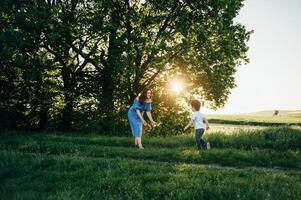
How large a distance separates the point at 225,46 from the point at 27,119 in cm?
1476

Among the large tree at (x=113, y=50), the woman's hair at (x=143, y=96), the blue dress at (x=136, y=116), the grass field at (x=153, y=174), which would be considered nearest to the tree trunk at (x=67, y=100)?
the large tree at (x=113, y=50)

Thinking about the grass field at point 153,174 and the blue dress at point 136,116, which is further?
the blue dress at point 136,116

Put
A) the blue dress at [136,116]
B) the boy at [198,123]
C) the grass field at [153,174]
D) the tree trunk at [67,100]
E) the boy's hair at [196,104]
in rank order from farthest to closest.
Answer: the tree trunk at [67,100] < the blue dress at [136,116] < the boy's hair at [196,104] < the boy at [198,123] < the grass field at [153,174]

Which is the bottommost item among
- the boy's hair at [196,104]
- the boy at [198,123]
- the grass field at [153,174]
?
the grass field at [153,174]

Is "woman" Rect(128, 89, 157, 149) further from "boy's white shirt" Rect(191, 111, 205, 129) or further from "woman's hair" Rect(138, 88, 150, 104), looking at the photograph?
"boy's white shirt" Rect(191, 111, 205, 129)

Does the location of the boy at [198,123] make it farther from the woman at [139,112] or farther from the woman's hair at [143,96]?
the woman's hair at [143,96]

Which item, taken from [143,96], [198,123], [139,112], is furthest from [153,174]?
[143,96]

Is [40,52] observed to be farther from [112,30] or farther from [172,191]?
[172,191]

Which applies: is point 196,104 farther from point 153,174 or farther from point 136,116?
point 153,174

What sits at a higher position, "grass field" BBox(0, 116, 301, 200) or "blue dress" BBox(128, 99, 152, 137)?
"blue dress" BBox(128, 99, 152, 137)

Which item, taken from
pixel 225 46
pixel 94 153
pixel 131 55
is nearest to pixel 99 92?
pixel 131 55

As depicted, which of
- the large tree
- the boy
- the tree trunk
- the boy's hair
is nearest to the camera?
the boy

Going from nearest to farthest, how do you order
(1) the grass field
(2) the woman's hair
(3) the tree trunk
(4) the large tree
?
(1) the grass field → (2) the woman's hair → (4) the large tree → (3) the tree trunk

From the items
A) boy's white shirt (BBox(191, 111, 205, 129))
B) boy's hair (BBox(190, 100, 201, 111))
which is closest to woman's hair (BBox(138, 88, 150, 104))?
boy's hair (BBox(190, 100, 201, 111))
